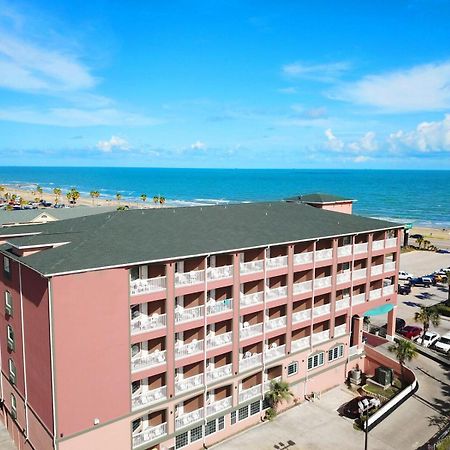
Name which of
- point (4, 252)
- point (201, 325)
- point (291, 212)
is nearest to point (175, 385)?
point (201, 325)

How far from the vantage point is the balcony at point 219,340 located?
107ft

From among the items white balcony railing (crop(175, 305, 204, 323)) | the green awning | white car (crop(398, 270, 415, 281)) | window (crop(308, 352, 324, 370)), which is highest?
white balcony railing (crop(175, 305, 204, 323))

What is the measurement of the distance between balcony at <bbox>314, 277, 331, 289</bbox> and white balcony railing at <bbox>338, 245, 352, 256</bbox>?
2706mm

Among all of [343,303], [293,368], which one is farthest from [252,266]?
[343,303]

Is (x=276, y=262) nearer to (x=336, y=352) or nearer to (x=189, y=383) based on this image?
(x=189, y=383)

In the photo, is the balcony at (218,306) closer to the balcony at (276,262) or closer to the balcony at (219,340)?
the balcony at (219,340)

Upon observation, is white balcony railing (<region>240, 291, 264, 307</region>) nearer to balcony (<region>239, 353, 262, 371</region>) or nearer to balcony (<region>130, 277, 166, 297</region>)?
balcony (<region>239, 353, 262, 371</region>)

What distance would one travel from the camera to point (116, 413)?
28.0 m

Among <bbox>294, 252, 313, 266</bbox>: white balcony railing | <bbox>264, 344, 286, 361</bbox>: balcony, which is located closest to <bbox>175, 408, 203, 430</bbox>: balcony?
<bbox>264, 344, 286, 361</bbox>: balcony

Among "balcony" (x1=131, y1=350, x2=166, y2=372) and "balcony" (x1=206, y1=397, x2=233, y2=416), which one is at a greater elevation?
"balcony" (x1=131, y1=350, x2=166, y2=372)

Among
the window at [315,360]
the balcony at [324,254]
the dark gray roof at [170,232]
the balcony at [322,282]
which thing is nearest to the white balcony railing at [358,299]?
the balcony at [322,282]

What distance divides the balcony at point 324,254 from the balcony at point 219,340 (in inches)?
424

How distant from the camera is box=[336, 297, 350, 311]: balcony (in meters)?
41.3

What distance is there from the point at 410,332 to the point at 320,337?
17.7 m
